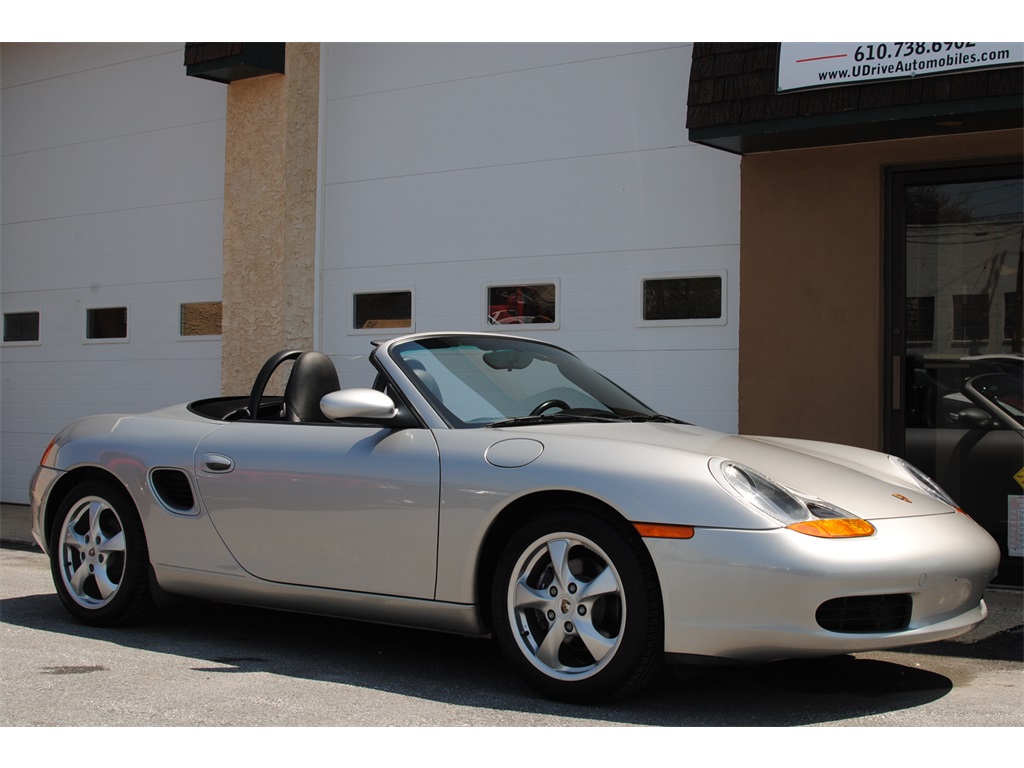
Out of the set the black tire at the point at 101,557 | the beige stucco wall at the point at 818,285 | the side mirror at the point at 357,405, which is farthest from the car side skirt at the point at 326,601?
the beige stucco wall at the point at 818,285

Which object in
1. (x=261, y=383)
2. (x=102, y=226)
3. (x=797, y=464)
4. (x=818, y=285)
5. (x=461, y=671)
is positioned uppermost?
(x=102, y=226)

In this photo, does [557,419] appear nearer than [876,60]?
Yes

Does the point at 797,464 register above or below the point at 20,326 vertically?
below

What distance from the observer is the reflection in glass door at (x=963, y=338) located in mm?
7387

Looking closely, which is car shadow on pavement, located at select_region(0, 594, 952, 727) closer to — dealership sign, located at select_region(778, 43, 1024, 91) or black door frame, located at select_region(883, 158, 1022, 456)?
black door frame, located at select_region(883, 158, 1022, 456)

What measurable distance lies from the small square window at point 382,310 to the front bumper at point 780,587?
20.2 feet

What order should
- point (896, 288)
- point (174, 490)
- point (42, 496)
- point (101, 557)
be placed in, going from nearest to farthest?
point (174, 490) → point (101, 557) → point (42, 496) → point (896, 288)

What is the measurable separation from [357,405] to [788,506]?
1.72 m

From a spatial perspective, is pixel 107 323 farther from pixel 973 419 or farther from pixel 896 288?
→ pixel 973 419

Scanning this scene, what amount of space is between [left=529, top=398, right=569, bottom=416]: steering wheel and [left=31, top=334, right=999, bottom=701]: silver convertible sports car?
0.02m

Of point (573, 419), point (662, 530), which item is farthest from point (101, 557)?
point (662, 530)

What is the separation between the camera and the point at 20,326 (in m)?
13.1

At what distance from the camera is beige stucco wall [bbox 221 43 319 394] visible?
34.1ft

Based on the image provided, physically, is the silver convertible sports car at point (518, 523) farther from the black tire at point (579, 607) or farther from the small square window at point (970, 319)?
the small square window at point (970, 319)
